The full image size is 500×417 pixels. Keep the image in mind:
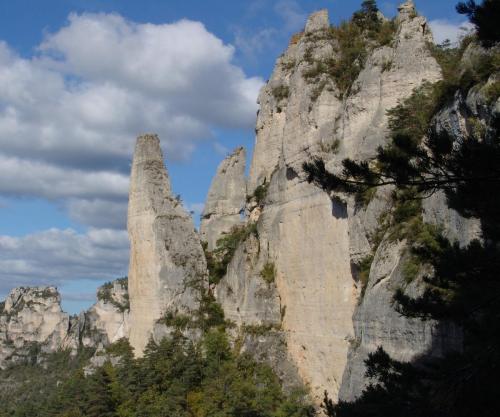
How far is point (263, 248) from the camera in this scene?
86.9ft

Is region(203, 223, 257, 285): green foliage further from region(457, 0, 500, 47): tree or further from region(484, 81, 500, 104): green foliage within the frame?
region(457, 0, 500, 47): tree

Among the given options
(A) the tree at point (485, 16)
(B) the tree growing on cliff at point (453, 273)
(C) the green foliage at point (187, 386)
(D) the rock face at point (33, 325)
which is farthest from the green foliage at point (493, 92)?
(D) the rock face at point (33, 325)

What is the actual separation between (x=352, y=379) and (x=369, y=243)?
4.16m

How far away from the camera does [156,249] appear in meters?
30.3

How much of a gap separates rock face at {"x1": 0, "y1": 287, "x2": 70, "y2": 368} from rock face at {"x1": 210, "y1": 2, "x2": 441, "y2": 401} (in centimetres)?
6877

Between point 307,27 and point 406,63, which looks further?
point 307,27

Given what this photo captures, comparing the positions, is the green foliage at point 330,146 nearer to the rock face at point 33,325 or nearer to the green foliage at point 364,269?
the green foliage at point 364,269

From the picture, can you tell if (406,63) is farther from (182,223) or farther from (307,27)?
(182,223)

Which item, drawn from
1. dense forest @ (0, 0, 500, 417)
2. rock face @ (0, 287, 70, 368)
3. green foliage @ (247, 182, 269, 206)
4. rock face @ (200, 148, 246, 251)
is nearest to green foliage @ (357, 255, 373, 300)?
dense forest @ (0, 0, 500, 417)

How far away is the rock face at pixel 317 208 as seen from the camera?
19641 mm

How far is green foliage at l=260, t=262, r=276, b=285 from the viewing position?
84.4 ft

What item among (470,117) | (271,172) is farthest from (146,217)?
(470,117)

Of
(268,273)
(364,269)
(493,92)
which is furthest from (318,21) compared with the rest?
(493,92)

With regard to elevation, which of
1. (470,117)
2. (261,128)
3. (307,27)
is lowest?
(470,117)
